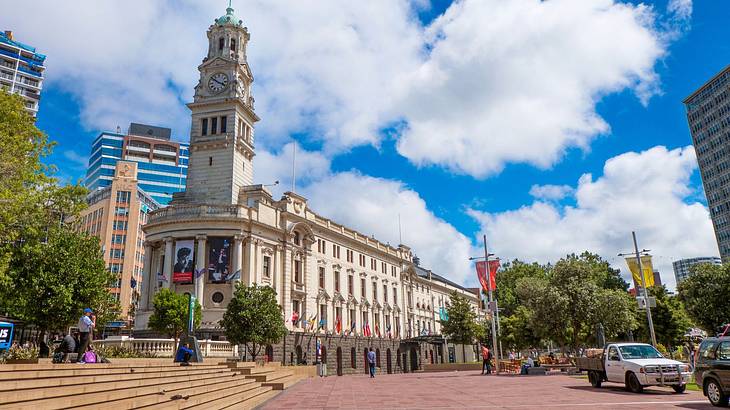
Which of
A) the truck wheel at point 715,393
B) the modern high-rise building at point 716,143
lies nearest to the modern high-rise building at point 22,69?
the truck wheel at point 715,393

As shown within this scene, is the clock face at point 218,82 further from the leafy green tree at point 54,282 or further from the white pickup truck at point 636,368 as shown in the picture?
the white pickup truck at point 636,368

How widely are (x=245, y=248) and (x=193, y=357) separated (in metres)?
22.3

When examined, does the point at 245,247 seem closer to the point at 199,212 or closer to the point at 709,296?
the point at 199,212

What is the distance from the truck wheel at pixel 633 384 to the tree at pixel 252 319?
85.1 feet

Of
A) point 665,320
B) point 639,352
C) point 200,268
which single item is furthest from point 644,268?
point 200,268

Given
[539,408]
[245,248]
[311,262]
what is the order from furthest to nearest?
1. [311,262]
2. [245,248]
3. [539,408]

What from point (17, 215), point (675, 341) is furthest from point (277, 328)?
point (675, 341)

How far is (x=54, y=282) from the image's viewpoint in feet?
81.1

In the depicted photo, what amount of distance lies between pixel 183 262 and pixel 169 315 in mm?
7789

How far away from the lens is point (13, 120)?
21578 mm

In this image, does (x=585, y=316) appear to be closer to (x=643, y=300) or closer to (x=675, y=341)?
(x=643, y=300)

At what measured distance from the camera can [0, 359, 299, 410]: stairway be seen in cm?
827

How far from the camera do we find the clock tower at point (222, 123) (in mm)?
50438

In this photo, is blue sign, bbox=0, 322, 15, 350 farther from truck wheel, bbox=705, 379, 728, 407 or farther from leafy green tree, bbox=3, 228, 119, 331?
truck wheel, bbox=705, 379, 728, 407
